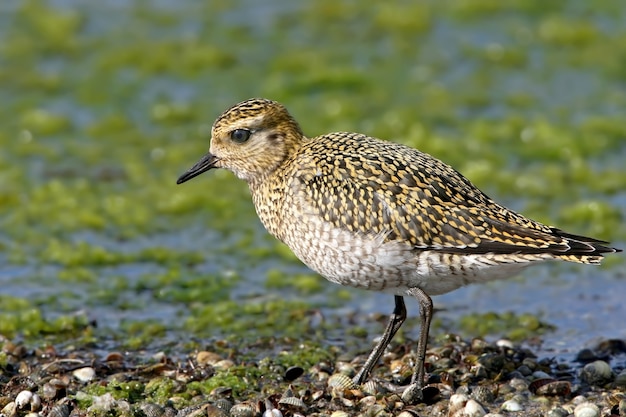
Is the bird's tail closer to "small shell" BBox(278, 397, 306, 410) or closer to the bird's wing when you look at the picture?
the bird's wing

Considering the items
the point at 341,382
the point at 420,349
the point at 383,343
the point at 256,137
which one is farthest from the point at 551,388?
the point at 256,137

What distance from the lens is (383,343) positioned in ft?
23.6

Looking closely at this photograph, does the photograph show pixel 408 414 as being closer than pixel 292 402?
Yes

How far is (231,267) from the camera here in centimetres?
938

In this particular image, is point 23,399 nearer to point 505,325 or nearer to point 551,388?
point 551,388

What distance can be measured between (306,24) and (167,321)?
21.0 feet

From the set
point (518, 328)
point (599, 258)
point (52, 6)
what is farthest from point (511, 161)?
point (52, 6)

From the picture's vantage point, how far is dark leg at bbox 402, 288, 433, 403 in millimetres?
6727

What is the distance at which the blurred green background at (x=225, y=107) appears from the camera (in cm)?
866

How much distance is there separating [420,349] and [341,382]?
1.85ft

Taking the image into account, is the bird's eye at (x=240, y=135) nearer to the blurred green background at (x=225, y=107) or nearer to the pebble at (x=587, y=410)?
the blurred green background at (x=225, y=107)

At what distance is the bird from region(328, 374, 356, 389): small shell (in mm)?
59

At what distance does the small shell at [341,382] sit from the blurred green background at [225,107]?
1.04 meters

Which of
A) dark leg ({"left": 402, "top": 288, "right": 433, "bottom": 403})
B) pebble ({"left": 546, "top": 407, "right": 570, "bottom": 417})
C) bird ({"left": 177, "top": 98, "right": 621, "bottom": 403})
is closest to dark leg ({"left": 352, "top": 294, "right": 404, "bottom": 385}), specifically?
bird ({"left": 177, "top": 98, "right": 621, "bottom": 403})
